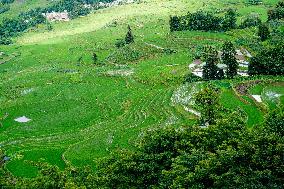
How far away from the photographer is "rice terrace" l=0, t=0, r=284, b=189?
35.9m

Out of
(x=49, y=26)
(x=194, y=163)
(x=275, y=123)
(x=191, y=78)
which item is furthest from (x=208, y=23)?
(x=194, y=163)

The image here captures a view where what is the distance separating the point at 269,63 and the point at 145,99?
1861 cm

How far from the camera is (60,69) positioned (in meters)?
90.8

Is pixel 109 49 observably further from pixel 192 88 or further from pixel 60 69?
pixel 192 88

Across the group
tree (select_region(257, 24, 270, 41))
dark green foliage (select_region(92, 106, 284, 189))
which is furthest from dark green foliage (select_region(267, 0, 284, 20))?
dark green foliage (select_region(92, 106, 284, 189))

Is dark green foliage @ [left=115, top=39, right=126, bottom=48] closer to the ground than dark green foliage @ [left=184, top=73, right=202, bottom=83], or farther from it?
closer to the ground

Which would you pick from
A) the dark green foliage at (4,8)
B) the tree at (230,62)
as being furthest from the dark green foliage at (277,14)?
the dark green foliage at (4,8)

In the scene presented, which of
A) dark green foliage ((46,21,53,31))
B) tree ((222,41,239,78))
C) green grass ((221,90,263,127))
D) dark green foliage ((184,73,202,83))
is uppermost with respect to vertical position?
tree ((222,41,239,78))

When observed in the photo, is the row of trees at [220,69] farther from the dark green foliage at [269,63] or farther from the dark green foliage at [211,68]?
the dark green foliage at [269,63]

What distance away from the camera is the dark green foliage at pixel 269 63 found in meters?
65.9

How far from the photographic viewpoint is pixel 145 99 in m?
66.1

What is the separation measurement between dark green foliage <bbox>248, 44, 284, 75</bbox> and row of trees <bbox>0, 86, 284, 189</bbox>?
25960 millimetres

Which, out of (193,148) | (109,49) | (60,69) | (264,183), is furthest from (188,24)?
(264,183)

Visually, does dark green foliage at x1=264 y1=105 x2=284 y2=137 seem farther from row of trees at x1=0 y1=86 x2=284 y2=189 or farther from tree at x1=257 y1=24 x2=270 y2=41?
tree at x1=257 y1=24 x2=270 y2=41
